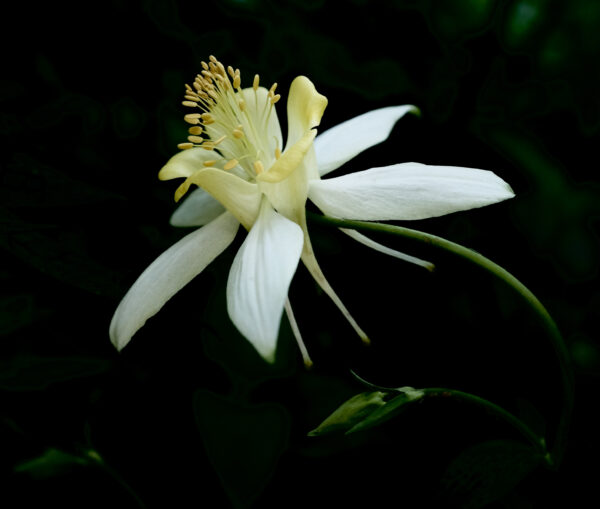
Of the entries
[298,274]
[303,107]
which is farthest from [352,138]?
[298,274]

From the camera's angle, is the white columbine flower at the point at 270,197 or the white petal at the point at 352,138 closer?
the white columbine flower at the point at 270,197

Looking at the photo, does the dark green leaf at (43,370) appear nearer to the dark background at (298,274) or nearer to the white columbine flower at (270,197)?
the dark background at (298,274)

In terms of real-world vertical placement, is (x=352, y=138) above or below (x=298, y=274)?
above

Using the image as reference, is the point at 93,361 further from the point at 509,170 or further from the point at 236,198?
the point at 509,170

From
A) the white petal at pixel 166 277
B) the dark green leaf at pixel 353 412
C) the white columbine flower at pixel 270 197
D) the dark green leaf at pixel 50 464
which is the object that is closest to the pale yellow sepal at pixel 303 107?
the white columbine flower at pixel 270 197

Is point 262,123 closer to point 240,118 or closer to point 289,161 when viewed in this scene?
point 240,118

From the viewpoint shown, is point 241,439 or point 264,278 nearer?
point 264,278
